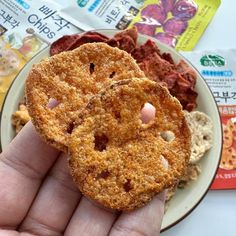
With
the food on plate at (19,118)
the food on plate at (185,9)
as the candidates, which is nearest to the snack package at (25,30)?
the food on plate at (19,118)

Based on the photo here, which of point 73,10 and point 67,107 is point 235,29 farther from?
point 67,107

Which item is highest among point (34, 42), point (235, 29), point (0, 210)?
point (235, 29)

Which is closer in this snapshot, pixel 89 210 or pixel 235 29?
pixel 89 210

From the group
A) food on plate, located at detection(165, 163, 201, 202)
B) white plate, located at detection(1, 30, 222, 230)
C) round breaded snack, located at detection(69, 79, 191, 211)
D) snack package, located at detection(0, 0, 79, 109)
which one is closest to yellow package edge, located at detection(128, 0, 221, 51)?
white plate, located at detection(1, 30, 222, 230)

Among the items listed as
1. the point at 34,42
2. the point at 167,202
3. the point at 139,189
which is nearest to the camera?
the point at 139,189

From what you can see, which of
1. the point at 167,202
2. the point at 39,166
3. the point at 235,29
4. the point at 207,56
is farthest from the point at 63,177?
the point at 235,29

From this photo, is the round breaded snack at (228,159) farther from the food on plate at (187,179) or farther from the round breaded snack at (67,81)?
the round breaded snack at (67,81)

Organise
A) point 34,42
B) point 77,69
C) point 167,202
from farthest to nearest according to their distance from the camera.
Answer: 1. point 34,42
2. point 167,202
3. point 77,69
